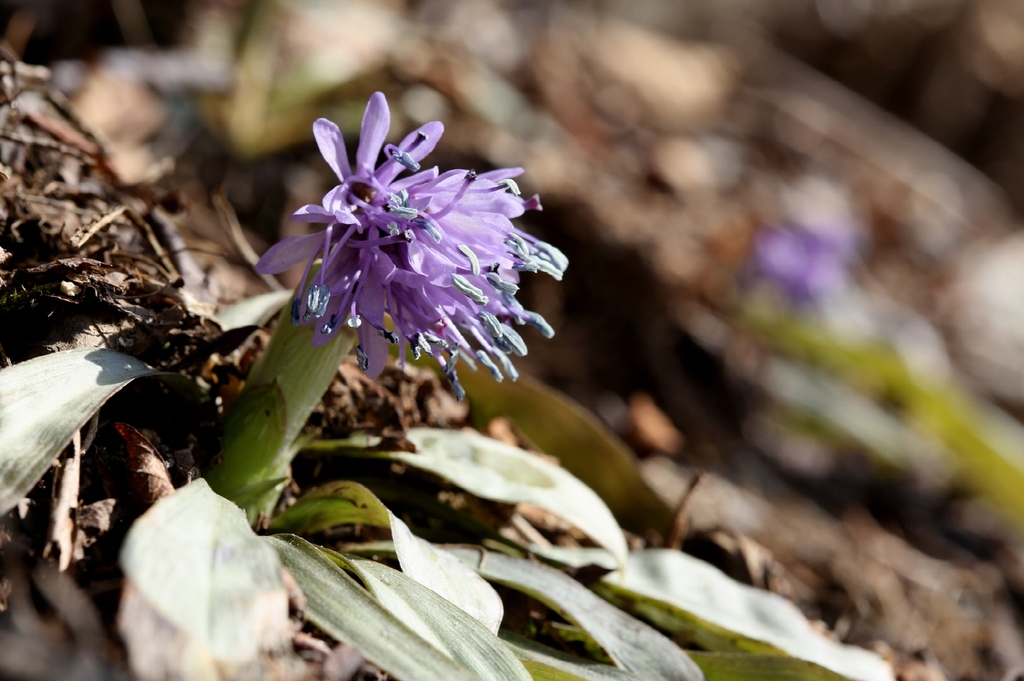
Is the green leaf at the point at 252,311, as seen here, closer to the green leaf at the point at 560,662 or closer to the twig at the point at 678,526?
the green leaf at the point at 560,662

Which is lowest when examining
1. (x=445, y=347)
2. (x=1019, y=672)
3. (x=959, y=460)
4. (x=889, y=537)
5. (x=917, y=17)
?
(x=889, y=537)

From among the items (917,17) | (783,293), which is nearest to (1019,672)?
(783,293)

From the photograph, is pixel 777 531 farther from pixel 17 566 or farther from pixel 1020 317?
pixel 1020 317

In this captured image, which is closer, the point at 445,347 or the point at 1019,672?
the point at 445,347

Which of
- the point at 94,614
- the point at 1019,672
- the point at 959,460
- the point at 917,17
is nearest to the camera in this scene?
the point at 94,614

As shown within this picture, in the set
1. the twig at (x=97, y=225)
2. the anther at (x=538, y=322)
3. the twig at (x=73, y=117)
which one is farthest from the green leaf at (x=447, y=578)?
the twig at (x=73, y=117)

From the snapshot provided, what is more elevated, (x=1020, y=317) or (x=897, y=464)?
(x=1020, y=317)
